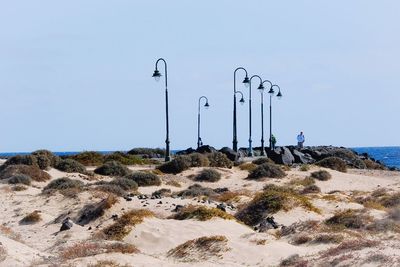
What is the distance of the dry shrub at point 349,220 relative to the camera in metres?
20.0

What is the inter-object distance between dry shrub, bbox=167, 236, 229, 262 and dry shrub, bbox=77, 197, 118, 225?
4462mm

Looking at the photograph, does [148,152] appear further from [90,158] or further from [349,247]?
[349,247]

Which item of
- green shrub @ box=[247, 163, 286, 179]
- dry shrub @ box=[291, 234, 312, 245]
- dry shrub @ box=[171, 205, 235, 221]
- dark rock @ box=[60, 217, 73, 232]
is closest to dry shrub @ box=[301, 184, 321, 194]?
green shrub @ box=[247, 163, 286, 179]

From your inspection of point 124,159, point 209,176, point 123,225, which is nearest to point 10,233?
point 123,225

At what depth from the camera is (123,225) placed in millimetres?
19297

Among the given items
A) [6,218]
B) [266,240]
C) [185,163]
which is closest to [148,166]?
[185,163]

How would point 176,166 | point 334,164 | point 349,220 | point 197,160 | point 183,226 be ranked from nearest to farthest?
1. point 183,226
2. point 349,220
3. point 176,166
4. point 197,160
5. point 334,164

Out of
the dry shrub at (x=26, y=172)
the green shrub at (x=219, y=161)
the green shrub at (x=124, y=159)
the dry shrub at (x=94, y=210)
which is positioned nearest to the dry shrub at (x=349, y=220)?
the dry shrub at (x=94, y=210)

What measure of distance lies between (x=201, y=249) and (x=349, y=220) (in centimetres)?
530

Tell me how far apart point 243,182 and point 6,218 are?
14.9 metres

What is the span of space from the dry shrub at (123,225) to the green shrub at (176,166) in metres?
18.2

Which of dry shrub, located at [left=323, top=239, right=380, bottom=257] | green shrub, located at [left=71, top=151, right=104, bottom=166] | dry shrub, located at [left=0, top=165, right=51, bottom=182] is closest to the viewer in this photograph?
dry shrub, located at [left=323, top=239, right=380, bottom=257]

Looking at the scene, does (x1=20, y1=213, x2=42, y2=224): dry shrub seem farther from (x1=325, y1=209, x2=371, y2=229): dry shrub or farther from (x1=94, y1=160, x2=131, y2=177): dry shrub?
(x1=94, y1=160, x2=131, y2=177): dry shrub

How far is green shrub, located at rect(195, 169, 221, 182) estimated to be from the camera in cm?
3603
